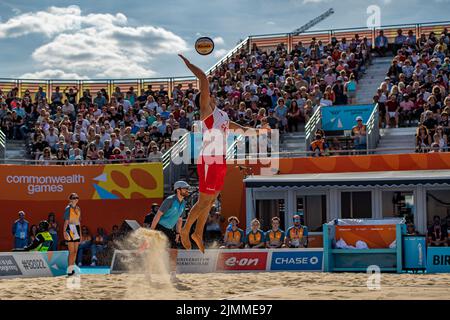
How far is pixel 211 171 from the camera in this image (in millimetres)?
10820

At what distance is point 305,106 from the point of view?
989 inches

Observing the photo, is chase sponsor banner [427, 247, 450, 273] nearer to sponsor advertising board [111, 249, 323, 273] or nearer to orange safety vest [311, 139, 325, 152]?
sponsor advertising board [111, 249, 323, 273]

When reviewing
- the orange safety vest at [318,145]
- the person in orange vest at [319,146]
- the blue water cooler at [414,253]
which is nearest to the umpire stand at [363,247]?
the blue water cooler at [414,253]

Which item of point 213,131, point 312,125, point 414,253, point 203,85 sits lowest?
point 414,253

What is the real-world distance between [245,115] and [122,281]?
468 inches

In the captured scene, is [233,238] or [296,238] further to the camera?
[233,238]

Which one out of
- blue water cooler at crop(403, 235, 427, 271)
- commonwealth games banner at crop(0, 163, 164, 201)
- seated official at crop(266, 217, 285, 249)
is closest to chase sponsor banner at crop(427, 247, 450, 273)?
blue water cooler at crop(403, 235, 427, 271)

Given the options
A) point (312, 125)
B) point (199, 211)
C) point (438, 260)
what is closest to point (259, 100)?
point (312, 125)

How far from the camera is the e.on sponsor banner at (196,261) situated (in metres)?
18.2

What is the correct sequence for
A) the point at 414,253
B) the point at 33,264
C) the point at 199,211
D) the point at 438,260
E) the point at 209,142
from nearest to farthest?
1. the point at 209,142
2. the point at 199,211
3. the point at 438,260
4. the point at 414,253
5. the point at 33,264

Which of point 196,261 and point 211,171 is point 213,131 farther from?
point 196,261

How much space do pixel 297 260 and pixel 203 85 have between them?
8595 millimetres

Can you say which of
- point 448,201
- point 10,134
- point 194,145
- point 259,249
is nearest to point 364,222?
point 259,249

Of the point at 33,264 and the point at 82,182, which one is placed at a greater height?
the point at 82,182
